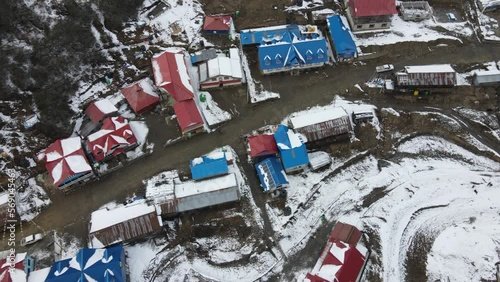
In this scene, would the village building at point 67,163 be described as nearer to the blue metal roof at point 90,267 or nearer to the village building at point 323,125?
the blue metal roof at point 90,267

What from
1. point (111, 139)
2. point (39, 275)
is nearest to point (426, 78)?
point (111, 139)

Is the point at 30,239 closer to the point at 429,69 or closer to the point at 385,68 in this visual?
the point at 385,68

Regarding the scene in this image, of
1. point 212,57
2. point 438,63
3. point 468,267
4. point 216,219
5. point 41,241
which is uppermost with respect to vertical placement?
point 212,57

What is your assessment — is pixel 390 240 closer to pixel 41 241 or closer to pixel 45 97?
pixel 41 241

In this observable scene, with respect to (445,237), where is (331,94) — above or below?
above

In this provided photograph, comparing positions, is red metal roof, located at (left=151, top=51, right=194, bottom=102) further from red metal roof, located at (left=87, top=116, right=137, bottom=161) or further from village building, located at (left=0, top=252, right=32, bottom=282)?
village building, located at (left=0, top=252, right=32, bottom=282)

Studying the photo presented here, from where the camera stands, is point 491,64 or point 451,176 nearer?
point 451,176

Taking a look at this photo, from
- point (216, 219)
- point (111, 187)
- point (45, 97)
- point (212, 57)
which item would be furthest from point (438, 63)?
point (45, 97)
